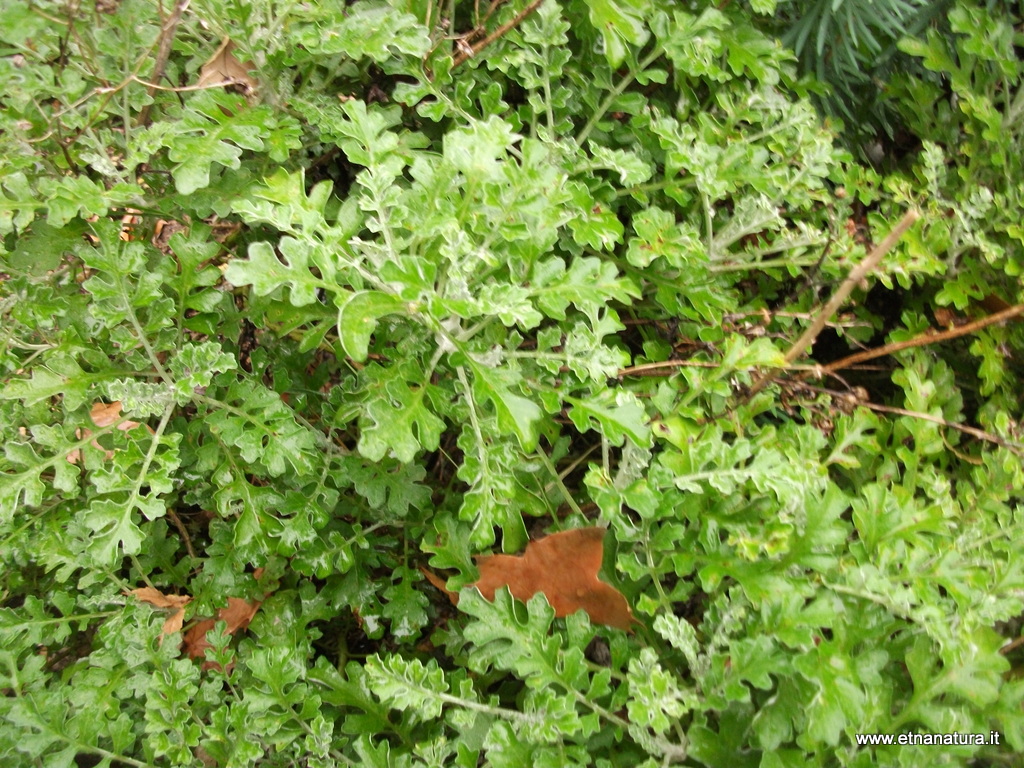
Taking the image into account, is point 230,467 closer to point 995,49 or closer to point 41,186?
point 41,186

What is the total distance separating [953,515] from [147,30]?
227 cm

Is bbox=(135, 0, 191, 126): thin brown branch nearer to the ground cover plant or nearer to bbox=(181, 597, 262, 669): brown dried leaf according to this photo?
the ground cover plant

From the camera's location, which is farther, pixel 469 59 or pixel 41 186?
pixel 469 59

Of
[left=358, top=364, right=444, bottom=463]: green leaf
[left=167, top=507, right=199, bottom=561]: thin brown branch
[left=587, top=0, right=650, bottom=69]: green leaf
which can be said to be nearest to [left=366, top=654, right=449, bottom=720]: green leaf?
[left=358, top=364, right=444, bottom=463]: green leaf

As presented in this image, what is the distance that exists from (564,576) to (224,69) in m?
1.50

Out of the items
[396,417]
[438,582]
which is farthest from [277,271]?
[438,582]

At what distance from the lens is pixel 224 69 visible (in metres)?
1.73

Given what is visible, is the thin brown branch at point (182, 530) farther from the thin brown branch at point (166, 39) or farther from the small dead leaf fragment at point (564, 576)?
the thin brown branch at point (166, 39)

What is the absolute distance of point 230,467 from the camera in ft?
5.21

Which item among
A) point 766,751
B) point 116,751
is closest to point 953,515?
point 766,751

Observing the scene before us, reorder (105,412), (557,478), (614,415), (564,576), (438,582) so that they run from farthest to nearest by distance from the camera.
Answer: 1. (105,412)
2. (438,582)
3. (557,478)
4. (564,576)
5. (614,415)

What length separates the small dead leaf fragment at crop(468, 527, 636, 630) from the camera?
1.62 metres

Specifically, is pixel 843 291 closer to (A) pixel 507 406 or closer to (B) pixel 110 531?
(A) pixel 507 406

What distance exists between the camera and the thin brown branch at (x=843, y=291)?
1.60m
